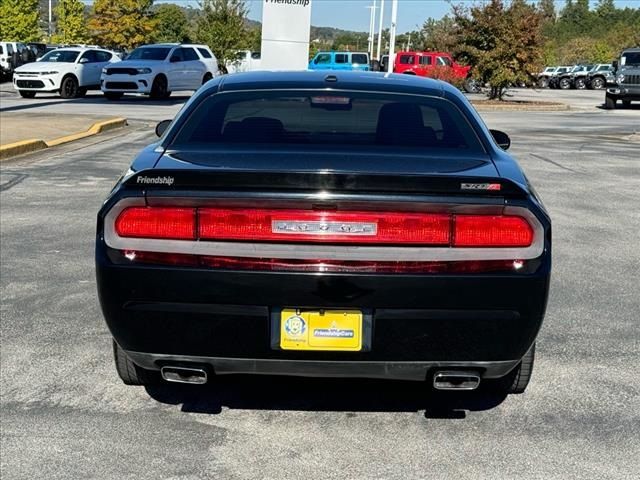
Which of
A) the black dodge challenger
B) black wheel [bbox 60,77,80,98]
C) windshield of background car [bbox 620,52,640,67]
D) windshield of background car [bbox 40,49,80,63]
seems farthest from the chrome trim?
windshield of background car [bbox 620,52,640,67]

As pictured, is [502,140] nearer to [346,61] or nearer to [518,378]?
[518,378]

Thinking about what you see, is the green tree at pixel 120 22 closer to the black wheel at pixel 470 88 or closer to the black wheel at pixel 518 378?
the black wheel at pixel 470 88

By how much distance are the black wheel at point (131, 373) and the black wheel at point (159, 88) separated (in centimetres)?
2497

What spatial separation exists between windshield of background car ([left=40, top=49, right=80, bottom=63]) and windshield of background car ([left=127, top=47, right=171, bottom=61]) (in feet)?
7.17

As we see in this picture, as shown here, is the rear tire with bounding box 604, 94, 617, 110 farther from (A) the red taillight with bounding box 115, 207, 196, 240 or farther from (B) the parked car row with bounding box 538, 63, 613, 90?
(A) the red taillight with bounding box 115, 207, 196, 240

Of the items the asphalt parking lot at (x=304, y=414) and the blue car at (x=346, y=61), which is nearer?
the asphalt parking lot at (x=304, y=414)

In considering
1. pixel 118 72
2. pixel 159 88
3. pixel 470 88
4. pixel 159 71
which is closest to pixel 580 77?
pixel 470 88

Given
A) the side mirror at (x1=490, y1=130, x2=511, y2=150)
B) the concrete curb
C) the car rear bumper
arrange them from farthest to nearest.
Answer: the concrete curb, the side mirror at (x1=490, y1=130, x2=511, y2=150), the car rear bumper

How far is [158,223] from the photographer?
3.54m

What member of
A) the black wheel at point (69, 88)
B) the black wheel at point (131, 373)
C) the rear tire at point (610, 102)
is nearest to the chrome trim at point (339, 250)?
the black wheel at point (131, 373)

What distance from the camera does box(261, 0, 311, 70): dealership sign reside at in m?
24.9

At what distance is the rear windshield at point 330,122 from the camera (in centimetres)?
434

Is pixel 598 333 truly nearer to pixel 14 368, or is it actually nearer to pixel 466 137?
pixel 466 137

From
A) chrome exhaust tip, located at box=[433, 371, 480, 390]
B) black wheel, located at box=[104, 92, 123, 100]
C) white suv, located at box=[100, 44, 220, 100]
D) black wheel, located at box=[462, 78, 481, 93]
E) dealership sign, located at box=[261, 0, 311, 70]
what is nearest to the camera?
chrome exhaust tip, located at box=[433, 371, 480, 390]
